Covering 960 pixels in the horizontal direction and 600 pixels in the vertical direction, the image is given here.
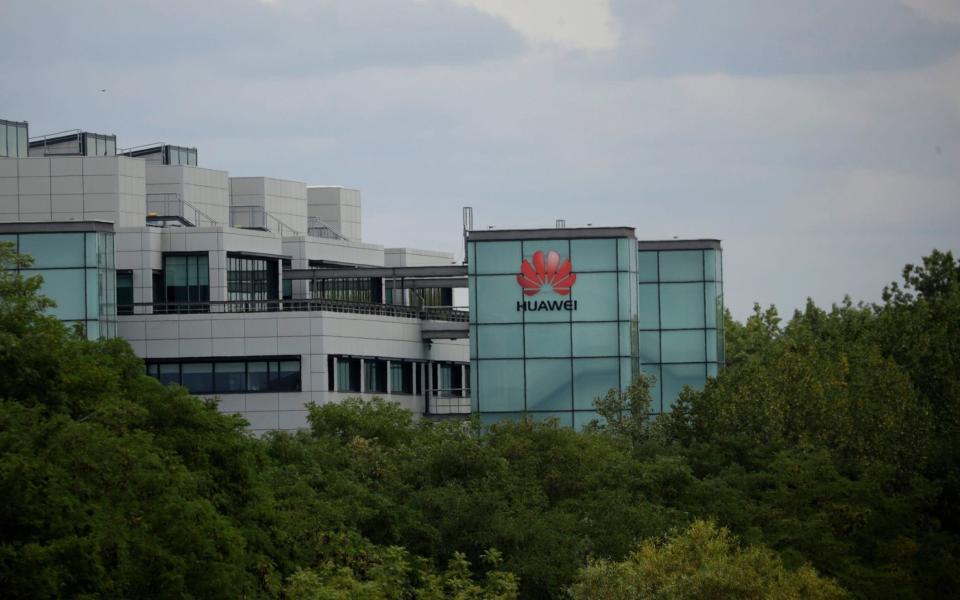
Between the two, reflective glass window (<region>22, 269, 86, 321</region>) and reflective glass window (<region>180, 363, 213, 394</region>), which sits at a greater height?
reflective glass window (<region>22, 269, 86, 321</region>)

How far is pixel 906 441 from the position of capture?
76.0 m

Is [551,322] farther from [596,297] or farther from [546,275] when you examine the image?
[596,297]

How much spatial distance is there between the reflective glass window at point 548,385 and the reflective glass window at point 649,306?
30.2 feet

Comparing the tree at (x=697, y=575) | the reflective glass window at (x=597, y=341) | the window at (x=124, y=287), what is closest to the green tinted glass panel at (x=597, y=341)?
the reflective glass window at (x=597, y=341)

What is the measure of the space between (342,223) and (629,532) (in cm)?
7376

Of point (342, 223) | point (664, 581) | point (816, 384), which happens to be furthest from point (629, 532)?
point (342, 223)

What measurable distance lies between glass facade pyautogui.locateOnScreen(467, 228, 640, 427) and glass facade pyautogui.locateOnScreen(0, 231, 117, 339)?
18034 mm

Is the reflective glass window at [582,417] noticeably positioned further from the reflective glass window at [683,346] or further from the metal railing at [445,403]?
the metal railing at [445,403]

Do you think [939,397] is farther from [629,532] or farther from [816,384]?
[629,532]

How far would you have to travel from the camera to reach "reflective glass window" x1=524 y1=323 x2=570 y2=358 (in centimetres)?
8850

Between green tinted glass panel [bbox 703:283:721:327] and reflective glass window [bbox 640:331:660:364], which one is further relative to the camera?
reflective glass window [bbox 640:331:660:364]

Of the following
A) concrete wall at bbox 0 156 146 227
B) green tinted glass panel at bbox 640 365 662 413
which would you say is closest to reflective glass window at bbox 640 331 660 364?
green tinted glass panel at bbox 640 365 662 413

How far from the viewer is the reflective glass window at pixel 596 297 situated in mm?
89062

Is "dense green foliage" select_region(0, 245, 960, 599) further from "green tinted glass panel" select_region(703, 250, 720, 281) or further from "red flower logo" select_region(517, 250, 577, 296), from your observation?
"red flower logo" select_region(517, 250, 577, 296)
